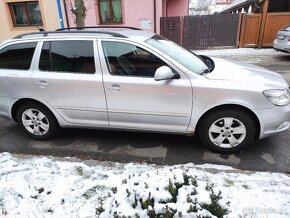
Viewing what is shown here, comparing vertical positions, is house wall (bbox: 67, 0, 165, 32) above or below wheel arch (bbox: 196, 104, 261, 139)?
above

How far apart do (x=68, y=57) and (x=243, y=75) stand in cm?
247

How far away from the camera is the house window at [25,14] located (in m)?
13.5

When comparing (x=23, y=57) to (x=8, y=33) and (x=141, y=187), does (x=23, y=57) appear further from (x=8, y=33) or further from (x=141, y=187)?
(x=8, y=33)

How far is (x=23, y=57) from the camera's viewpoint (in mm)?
3875

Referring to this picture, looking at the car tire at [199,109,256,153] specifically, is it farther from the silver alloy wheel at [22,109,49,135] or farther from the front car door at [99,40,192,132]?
the silver alloy wheel at [22,109,49,135]

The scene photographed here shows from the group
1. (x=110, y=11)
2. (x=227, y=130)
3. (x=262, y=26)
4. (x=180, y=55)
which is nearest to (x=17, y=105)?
(x=180, y=55)

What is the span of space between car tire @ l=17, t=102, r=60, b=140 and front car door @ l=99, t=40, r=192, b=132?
1050 mm

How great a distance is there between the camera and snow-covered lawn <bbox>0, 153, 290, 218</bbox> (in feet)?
6.39

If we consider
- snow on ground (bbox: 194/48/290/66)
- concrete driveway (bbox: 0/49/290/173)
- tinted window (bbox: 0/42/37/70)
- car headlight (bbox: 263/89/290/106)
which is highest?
tinted window (bbox: 0/42/37/70)

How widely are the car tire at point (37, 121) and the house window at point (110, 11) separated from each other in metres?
10.1

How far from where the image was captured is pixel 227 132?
11.2 feet

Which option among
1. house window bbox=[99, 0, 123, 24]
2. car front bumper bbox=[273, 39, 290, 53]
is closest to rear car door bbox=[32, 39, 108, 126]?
car front bumper bbox=[273, 39, 290, 53]

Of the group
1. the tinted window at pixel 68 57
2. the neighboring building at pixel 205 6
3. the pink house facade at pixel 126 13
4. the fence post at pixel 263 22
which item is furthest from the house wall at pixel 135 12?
the neighboring building at pixel 205 6

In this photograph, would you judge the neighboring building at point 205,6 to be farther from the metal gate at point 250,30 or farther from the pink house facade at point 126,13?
the pink house facade at point 126,13
